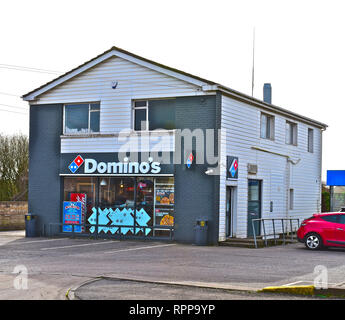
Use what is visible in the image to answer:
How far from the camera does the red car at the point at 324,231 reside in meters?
20.4

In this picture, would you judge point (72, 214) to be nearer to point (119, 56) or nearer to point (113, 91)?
point (113, 91)

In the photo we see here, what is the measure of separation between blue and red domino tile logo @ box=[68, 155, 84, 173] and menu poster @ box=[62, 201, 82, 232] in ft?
4.48

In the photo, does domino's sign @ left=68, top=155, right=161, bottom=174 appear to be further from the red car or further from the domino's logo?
the red car

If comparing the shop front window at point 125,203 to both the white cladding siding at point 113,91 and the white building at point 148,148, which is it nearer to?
the white building at point 148,148

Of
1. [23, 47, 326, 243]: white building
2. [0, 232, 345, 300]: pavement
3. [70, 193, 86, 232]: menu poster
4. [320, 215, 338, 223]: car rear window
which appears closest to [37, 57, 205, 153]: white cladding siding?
[23, 47, 326, 243]: white building

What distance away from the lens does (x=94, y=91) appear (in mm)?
24797

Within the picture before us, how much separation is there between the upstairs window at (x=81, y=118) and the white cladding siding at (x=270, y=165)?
5.59m

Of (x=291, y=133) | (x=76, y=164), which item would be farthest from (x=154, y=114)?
(x=291, y=133)

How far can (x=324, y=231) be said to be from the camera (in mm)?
20609

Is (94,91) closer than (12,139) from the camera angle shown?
Yes

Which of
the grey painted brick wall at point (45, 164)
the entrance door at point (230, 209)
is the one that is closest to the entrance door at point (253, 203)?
the entrance door at point (230, 209)

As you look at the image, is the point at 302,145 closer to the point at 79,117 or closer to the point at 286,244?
the point at 286,244
